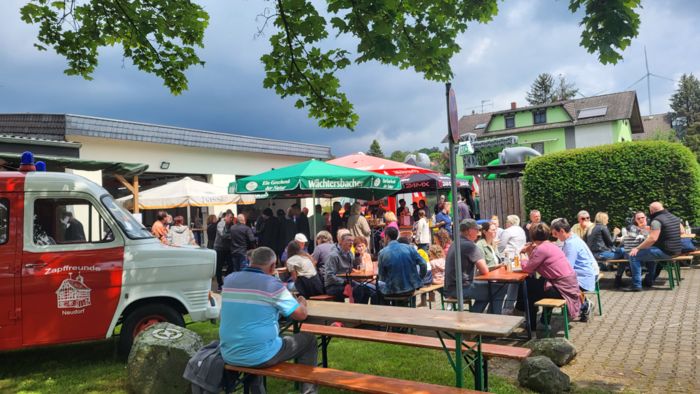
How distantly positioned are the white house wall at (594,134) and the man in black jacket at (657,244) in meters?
35.7

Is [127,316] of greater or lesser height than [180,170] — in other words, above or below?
below

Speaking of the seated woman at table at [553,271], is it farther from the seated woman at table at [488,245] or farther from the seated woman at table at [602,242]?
the seated woman at table at [602,242]

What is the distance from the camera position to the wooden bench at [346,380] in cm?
355

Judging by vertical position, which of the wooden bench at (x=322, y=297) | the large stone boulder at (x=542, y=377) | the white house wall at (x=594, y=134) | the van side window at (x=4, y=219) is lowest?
the large stone boulder at (x=542, y=377)

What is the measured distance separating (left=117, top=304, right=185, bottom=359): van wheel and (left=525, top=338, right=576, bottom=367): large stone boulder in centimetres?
411

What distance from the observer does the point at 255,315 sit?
3.96 metres

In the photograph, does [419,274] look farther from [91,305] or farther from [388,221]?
[388,221]

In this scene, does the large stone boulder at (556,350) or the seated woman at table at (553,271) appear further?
the seated woman at table at (553,271)

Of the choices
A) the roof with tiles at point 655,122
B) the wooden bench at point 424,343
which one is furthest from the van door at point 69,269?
the roof with tiles at point 655,122

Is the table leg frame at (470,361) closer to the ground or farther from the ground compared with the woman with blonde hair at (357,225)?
closer to the ground

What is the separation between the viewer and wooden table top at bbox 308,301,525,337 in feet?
12.3

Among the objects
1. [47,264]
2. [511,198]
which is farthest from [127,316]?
[511,198]

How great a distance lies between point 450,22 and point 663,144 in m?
9.38

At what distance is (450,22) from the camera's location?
5609 millimetres
